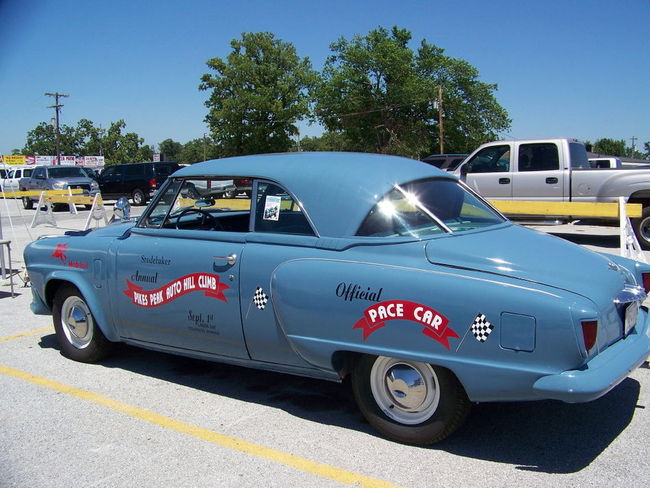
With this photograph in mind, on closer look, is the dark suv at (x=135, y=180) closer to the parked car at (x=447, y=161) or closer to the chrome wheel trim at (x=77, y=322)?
the parked car at (x=447, y=161)

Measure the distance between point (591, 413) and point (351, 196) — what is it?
209 centimetres

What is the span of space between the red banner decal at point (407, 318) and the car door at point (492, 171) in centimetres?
951

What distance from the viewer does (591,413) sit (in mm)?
3729

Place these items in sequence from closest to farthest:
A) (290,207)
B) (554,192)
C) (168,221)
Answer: (290,207) → (168,221) → (554,192)

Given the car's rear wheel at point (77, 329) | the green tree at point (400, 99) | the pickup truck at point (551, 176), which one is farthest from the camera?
the green tree at point (400, 99)

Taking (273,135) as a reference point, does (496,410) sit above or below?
below

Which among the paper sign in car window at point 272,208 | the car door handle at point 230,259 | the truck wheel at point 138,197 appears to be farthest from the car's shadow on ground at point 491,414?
the truck wheel at point 138,197

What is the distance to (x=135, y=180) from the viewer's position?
25.7m

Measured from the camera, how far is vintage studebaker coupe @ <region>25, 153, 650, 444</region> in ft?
9.46

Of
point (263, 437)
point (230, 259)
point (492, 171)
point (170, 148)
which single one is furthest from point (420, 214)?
point (170, 148)

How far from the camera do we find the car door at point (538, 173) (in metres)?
11.4

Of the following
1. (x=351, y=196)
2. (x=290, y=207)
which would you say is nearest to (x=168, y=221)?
(x=290, y=207)

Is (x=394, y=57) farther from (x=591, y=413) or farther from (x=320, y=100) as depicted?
(x=591, y=413)

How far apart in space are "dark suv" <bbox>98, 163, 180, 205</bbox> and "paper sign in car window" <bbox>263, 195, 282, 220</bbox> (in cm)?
2214
